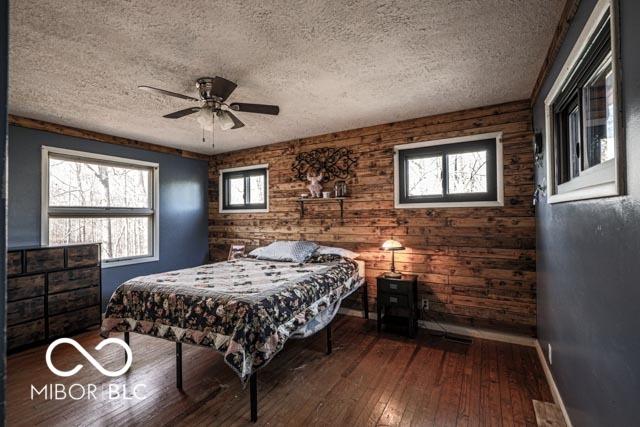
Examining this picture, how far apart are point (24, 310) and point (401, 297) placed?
3.95 m

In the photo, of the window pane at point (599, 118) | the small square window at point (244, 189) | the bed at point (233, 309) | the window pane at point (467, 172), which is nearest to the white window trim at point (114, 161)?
the small square window at point (244, 189)

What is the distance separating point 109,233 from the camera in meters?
4.20

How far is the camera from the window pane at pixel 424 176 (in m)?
3.55

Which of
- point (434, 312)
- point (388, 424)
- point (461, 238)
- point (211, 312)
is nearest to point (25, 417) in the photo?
point (211, 312)

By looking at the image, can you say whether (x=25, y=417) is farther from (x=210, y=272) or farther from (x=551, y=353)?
(x=551, y=353)

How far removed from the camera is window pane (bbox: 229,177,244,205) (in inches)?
207

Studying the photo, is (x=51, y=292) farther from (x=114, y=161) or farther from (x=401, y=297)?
(x=401, y=297)

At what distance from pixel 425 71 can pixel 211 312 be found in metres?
2.53

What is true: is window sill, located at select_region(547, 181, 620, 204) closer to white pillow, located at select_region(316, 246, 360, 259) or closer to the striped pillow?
white pillow, located at select_region(316, 246, 360, 259)

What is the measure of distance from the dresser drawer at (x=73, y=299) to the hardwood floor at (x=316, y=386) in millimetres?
434

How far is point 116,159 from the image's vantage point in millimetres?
4176

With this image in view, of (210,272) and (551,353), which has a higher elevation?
(210,272)

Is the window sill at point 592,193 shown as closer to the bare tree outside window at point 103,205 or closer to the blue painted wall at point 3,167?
the blue painted wall at point 3,167

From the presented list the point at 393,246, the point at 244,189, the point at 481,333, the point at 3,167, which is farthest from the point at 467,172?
the point at 3,167
